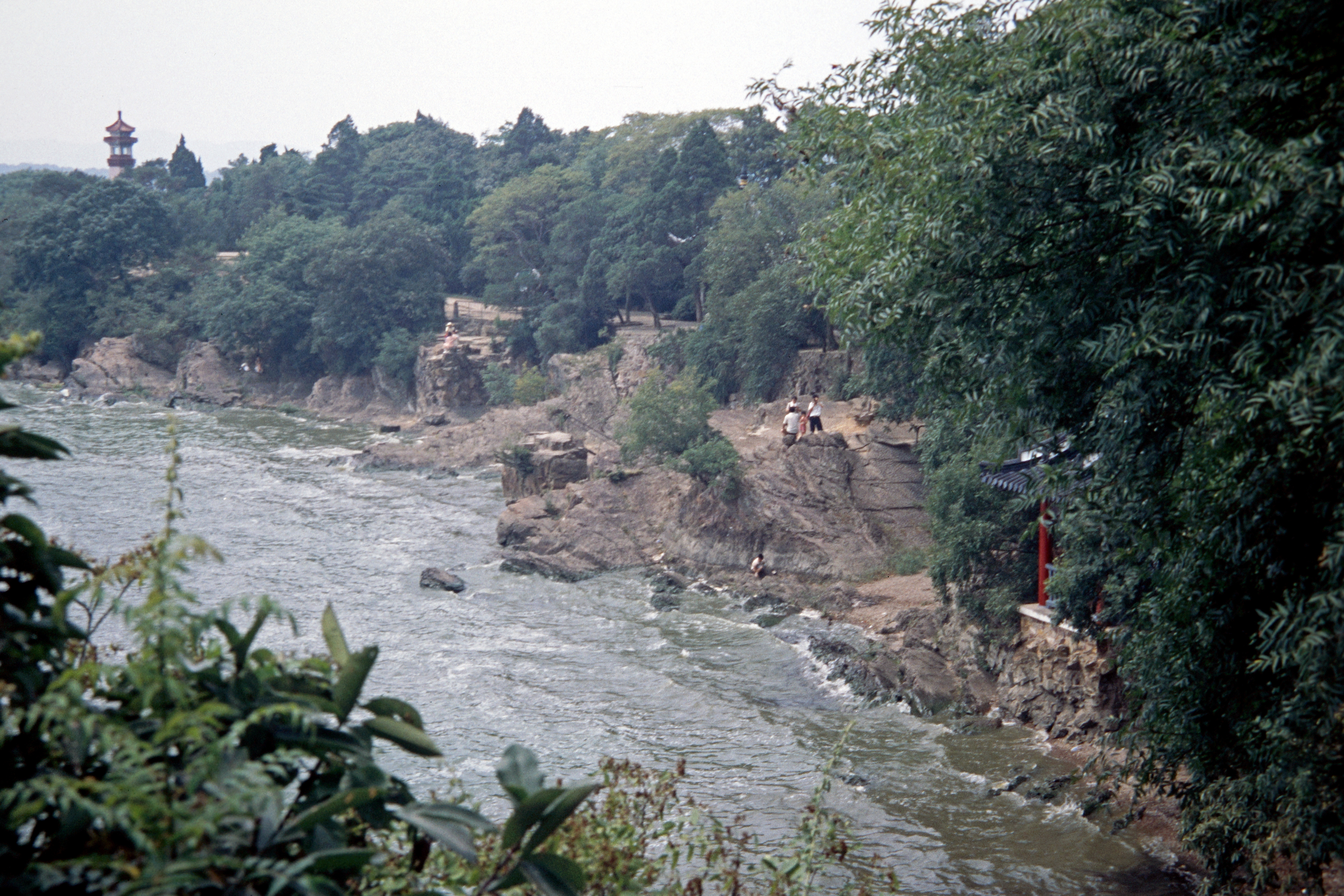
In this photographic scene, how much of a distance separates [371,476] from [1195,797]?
105 ft

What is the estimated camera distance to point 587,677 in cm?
1903

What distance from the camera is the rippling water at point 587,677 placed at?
12.9 m

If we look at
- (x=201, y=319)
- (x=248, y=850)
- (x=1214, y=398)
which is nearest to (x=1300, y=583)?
(x=1214, y=398)

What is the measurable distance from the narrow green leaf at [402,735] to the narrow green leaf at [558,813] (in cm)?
45

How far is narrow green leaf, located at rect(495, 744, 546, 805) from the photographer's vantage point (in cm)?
384

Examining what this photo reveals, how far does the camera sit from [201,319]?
52844 millimetres

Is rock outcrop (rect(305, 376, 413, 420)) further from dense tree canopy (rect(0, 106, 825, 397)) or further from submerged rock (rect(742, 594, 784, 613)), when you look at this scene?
submerged rock (rect(742, 594, 784, 613))

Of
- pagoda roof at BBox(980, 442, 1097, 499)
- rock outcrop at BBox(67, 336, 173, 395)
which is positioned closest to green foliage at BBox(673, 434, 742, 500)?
pagoda roof at BBox(980, 442, 1097, 499)

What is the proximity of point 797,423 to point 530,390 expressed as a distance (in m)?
18.2

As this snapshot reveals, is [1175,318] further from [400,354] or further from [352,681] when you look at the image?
[400,354]

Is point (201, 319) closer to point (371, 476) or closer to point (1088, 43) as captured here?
point (371, 476)

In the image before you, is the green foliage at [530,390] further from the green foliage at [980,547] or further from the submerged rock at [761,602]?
the green foliage at [980,547]

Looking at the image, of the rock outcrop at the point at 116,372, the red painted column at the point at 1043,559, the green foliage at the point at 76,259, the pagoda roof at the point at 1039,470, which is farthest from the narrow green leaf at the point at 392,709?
the green foliage at the point at 76,259

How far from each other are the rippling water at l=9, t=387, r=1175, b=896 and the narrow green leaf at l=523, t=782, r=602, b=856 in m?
6.49
